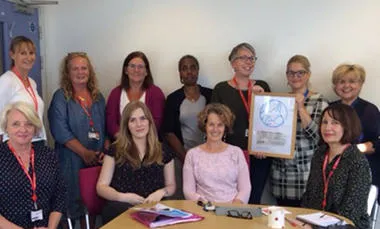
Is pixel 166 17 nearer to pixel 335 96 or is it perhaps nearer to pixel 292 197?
pixel 335 96

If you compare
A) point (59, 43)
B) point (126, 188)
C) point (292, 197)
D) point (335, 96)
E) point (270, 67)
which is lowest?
point (292, 197)

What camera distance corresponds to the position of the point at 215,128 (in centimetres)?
307

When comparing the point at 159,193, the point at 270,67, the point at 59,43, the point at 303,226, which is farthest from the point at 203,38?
the point at 303,226

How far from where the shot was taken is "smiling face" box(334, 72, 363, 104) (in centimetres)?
344

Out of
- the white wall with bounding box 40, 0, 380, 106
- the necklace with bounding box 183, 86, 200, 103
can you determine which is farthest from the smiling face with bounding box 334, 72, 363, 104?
the necklace with bounding box 183, 86, 200, 103

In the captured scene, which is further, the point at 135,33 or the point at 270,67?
the point at 135,33

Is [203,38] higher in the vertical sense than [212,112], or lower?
higher

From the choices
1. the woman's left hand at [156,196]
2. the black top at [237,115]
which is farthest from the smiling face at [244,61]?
the woman's left hand at [156,196]

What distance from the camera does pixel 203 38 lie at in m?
4.22

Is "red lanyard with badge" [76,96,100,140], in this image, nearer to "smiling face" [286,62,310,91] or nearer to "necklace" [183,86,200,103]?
"necklace" [183,86,200,103]

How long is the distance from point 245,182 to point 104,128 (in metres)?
1.49

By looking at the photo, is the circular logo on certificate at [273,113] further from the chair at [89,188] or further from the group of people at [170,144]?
the chair at [89,188]

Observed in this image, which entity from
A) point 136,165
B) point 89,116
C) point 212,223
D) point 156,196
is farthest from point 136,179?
point 89,116

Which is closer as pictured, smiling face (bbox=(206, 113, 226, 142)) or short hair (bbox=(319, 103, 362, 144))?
short hair (bbox=(319, 103, 362, 144))
